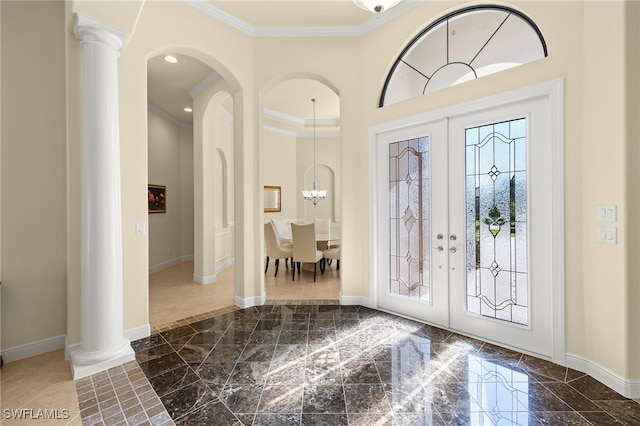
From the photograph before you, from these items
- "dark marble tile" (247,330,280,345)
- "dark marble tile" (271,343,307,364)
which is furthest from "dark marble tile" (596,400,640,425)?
"dark marble tile" (247,330,280,345)

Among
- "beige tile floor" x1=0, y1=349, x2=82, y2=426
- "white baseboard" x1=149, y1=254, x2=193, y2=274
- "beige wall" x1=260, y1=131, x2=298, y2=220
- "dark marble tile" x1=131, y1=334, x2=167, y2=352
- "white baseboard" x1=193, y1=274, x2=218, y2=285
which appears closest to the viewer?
"beige tile floor" x1=0, y1=349, x2=82, y2=426

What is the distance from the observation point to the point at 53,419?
1.82 metres

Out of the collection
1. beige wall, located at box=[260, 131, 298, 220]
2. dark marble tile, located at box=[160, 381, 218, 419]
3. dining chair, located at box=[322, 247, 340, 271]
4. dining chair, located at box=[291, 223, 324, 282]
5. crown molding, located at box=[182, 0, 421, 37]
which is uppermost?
crown molding, located at box=[182, 0, 421, 37]

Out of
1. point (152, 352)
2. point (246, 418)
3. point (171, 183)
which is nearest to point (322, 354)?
point (246, 418)

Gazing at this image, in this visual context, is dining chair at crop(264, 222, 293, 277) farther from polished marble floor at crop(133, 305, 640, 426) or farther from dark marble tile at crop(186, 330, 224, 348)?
dark marble tile at crop(186, 330, 224, 348)

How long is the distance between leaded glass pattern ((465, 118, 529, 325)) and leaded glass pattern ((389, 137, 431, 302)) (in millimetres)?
459

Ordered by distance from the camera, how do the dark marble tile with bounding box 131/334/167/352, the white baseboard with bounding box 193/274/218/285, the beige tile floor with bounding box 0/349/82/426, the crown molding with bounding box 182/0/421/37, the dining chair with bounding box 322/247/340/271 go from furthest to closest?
the dining chair with bounding box 322/247/340/271
the white baseboard with bounding box 193/274/218/285
the crown molding with bounding box 182/0/421/37
the dark marble tile with bounding box 131/334/167/352
the beige tile floor with bounding box 0/349/82/426

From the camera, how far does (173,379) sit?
224 centimetres

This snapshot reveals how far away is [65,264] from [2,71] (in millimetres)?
1775

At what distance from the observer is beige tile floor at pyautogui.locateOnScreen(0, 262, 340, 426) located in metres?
1.92

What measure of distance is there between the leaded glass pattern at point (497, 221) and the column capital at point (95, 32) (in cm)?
329

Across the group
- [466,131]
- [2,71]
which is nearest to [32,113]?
[2,71]

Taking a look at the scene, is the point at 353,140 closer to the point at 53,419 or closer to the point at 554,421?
the point at 554,421

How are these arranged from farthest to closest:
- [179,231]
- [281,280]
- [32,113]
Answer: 1. [179,231]
2. [281,280]
3. [32,113]
